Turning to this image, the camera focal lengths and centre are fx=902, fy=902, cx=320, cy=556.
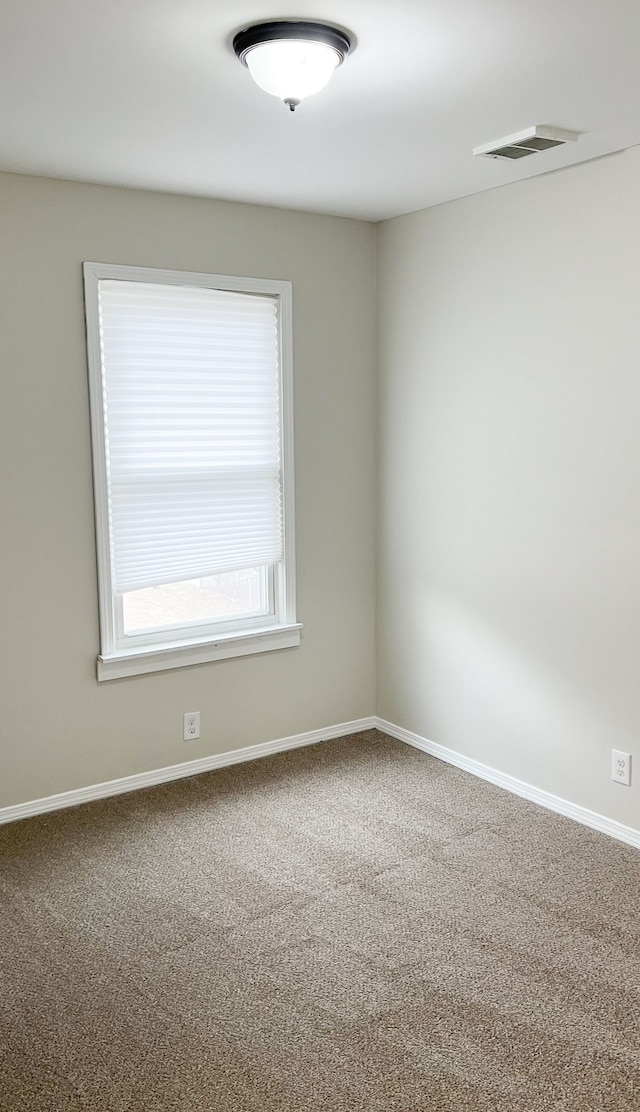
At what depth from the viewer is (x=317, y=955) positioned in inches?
106

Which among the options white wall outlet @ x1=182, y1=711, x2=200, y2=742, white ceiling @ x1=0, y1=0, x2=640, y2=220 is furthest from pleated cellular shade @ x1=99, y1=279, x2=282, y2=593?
white wall outlet @ x1=182, y1=711, x2=200, y2=742

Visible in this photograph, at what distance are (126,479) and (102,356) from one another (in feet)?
1.64

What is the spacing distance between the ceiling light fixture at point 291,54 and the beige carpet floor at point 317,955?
241 cm

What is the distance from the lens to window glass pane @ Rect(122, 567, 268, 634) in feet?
12.8

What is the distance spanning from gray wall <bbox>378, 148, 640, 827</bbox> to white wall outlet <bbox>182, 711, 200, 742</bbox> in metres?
1.04

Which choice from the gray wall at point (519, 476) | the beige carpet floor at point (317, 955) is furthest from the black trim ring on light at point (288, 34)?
the beige carpet floor at point (317, 955)

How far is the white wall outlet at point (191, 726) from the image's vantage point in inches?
157

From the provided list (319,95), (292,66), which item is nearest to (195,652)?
(319,95)

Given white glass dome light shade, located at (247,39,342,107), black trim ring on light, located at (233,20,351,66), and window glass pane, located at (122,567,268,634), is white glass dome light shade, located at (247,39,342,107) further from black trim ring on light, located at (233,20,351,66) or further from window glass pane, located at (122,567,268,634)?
window glass pane, located at (122,567,268,634)

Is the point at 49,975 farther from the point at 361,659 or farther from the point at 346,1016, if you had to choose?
the point at 361,659

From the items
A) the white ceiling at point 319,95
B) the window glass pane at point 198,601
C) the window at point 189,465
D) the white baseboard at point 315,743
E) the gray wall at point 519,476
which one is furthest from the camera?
the window glass pane at point 198,601

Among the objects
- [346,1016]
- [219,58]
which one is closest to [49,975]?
[346,1016]

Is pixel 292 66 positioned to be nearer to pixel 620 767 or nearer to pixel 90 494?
pixel 90 494

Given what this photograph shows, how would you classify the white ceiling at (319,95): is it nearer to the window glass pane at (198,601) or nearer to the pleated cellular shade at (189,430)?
the pleated cellular shade at (189,430)
